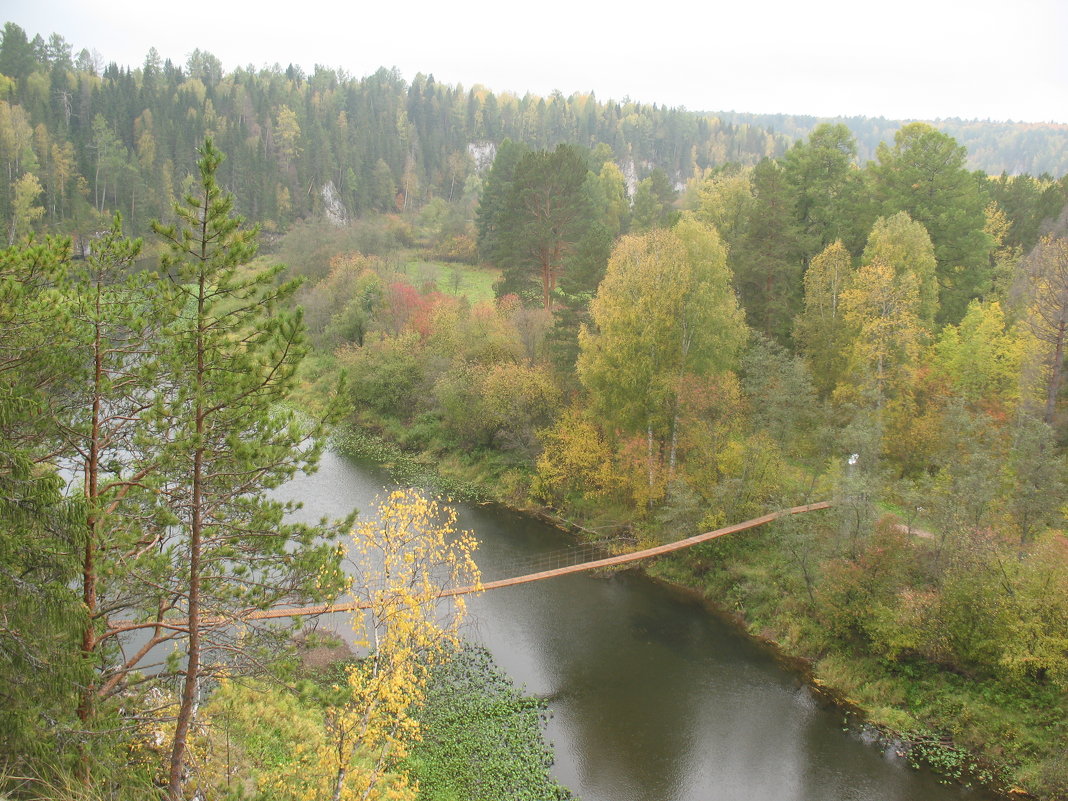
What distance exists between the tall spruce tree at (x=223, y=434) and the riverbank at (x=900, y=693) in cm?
1452

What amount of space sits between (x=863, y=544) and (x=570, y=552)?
974cm

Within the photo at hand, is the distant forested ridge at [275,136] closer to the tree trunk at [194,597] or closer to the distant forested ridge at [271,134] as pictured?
the distant forested ridge at [271,134]

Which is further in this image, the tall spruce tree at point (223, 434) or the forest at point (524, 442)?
the forest at point (524, 442)

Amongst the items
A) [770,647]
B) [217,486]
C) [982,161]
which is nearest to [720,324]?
[770,647]

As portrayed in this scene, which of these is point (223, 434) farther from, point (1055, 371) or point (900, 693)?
point (1055, 371)

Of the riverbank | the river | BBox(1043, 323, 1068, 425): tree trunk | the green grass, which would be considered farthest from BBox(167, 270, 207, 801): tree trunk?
the green grass

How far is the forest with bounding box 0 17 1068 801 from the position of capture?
852 cm

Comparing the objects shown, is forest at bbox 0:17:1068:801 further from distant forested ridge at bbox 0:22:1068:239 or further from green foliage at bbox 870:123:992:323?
distant forested ridge at bbox 0:22:1068:239

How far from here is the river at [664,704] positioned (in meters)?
15.3

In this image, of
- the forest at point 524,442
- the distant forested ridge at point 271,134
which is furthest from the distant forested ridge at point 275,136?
the forest at point 524,442

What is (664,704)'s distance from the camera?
1770 cm

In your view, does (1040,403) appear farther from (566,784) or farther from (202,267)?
(202,267)

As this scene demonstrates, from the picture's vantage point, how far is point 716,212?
37.3 m

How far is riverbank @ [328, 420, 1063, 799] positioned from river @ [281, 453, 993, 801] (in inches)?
23.3
